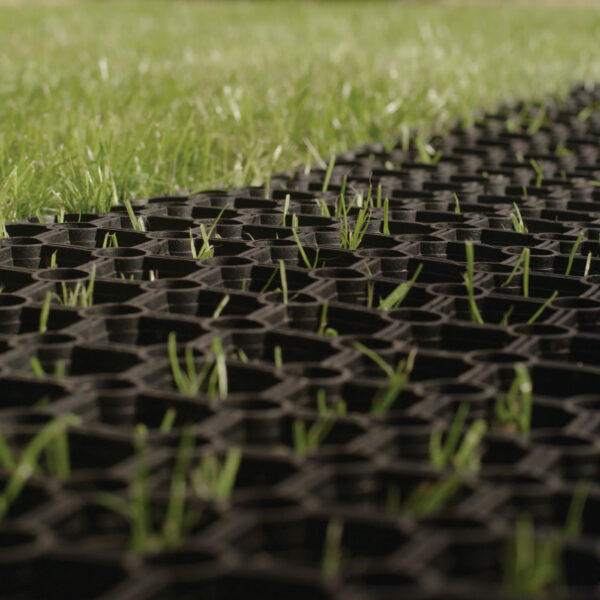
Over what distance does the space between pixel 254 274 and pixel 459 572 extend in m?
1.28

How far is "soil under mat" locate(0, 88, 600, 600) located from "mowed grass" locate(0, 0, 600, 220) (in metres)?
0.55

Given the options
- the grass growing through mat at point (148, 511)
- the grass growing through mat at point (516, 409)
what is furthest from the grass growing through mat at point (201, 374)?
the grass growing through mat at point (516, 409)

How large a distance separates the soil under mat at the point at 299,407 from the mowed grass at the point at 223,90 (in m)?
0.55

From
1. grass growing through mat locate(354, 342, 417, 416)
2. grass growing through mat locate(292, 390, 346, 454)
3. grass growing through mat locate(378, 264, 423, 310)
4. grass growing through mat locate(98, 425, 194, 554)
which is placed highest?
grass growing through mat locate(378, 264, 423, 310)

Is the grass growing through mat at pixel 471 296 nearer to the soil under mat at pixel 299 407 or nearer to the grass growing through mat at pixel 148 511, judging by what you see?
the soil under mat at pixel 299 407

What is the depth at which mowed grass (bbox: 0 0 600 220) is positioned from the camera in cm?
338

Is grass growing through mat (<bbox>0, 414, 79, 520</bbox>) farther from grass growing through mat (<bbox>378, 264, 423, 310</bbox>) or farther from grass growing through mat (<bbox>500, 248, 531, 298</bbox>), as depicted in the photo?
grass growing through mat (<bbox>500, 248, 531, 298</bbox>)

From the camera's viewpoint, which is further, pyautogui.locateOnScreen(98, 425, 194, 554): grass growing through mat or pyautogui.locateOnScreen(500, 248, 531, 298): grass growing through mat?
pyautogui.locateOnScreen(500, 248, 531, 298): grass growing through mat

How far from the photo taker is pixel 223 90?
469 centimetres

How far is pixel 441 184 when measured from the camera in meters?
3.43

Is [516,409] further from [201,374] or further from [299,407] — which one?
[201,374]

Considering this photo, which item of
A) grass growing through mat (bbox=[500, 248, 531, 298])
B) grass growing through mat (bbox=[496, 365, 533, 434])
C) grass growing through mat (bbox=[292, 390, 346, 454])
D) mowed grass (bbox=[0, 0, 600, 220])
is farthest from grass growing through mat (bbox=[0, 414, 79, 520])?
mowed grass (bbox=[0, 0, 600, 220])

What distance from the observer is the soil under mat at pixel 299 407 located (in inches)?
46.7

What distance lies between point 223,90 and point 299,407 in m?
3.30
